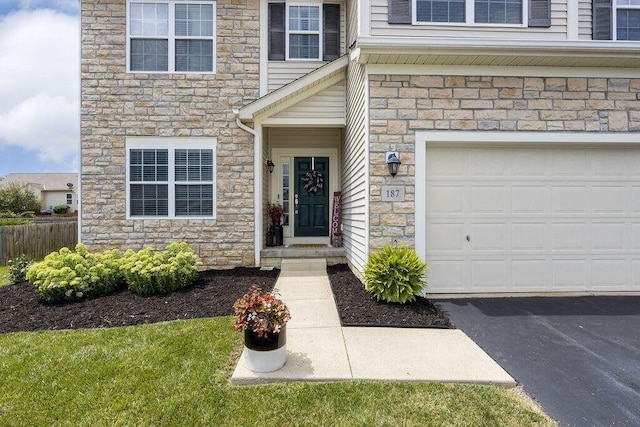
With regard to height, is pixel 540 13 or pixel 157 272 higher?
pixel 540 13

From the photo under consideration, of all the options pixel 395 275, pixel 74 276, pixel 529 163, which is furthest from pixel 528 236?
pixel 74 276

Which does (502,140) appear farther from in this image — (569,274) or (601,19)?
(601,19)

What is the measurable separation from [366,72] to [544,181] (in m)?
3.16

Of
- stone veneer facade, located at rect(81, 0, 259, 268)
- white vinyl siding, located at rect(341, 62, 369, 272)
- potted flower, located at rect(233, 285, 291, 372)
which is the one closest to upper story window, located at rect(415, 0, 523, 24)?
white vinyl siding, located at rect(341, 62, 369, 272)

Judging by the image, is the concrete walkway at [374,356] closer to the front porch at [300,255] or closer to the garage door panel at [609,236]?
the front porch at [300,255]

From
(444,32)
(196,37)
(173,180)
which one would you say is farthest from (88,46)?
(444,32)

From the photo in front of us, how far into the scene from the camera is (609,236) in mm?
5109

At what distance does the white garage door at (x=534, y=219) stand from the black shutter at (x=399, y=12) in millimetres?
1969

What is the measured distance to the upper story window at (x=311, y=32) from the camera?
702cm

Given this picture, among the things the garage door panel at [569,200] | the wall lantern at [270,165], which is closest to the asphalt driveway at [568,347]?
the garage door panel at [569,200]

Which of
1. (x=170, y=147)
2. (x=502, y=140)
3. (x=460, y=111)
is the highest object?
(x=460, y=111)

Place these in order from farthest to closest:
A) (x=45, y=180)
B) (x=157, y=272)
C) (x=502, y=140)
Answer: (x=45, y=180), (x=157, y=272), (x=502, y=140)

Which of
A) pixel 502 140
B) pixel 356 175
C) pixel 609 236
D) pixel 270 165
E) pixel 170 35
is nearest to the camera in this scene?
pixel 502 140

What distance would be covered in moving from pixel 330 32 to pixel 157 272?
5781 millimetres
